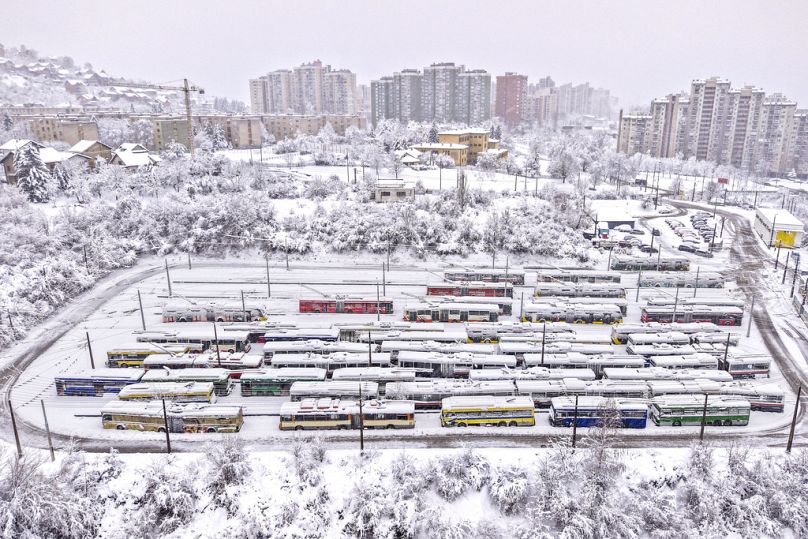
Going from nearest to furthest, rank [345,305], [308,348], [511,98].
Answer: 1. [308,348]
2. [345,305]
3. [511,98]

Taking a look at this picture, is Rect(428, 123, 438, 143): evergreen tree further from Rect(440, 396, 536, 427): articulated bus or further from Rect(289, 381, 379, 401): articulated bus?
Rect(440, 396, 536, 427): articulated bus

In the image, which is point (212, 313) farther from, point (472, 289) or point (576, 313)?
point (576, 313)

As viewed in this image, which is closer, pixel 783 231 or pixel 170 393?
pixel 170 393

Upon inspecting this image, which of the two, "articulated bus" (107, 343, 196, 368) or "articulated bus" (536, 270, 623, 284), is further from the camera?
"articulated bus" (536, 270, 623, 284)

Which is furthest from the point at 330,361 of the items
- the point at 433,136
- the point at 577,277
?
the point at 433,136

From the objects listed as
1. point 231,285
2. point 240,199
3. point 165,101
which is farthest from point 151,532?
point 165,101

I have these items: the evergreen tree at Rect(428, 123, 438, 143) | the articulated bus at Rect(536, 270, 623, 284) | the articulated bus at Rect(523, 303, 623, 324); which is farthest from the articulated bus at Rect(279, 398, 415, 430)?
the evergreen tree at Rect(428, 123, 438, 143)

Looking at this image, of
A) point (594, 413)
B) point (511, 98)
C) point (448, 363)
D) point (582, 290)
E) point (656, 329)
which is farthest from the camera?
point (511, 98)
